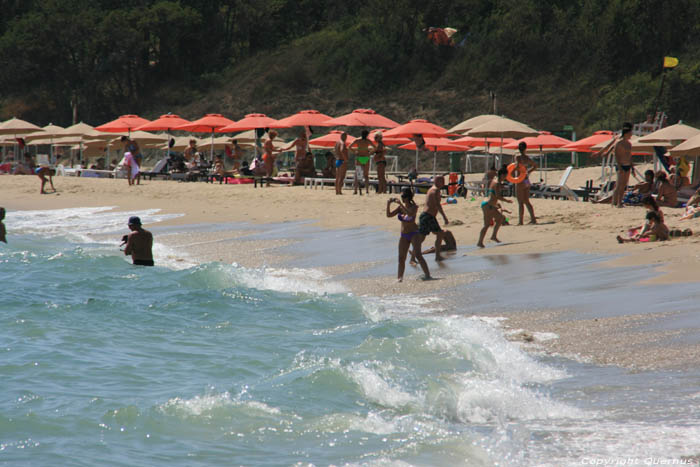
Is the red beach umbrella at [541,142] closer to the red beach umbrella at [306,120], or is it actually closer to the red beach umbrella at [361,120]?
the red beach umbrella at [361,120]

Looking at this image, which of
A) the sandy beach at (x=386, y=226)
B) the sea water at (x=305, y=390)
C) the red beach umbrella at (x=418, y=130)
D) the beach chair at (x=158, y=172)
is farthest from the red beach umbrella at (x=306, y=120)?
the sea water at (x=305, y=390)

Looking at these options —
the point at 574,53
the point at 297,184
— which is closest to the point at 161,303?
the point at 297,184

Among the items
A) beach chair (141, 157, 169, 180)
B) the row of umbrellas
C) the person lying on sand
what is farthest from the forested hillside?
the person lying on sand

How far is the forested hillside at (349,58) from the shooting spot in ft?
121

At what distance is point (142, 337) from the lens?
8.27m

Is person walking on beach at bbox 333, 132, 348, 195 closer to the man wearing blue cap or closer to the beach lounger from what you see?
the beach lounger

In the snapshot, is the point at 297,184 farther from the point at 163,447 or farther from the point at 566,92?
the point at 566,92

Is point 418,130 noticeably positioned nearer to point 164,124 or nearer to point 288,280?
point 164,124

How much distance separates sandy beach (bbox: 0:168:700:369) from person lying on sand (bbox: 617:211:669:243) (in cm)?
26

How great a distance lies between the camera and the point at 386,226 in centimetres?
1472

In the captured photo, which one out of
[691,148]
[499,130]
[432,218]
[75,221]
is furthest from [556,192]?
[75,221]

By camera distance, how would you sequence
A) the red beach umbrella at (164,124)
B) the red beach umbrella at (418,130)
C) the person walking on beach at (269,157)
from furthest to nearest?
the red beach umbrella at (164,124), the person walking on beach at (269,157), the red beach umbrella at (418,130)

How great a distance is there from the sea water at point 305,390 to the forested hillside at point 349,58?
28.0 metres

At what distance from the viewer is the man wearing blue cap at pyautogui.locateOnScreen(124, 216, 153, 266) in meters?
11.5
